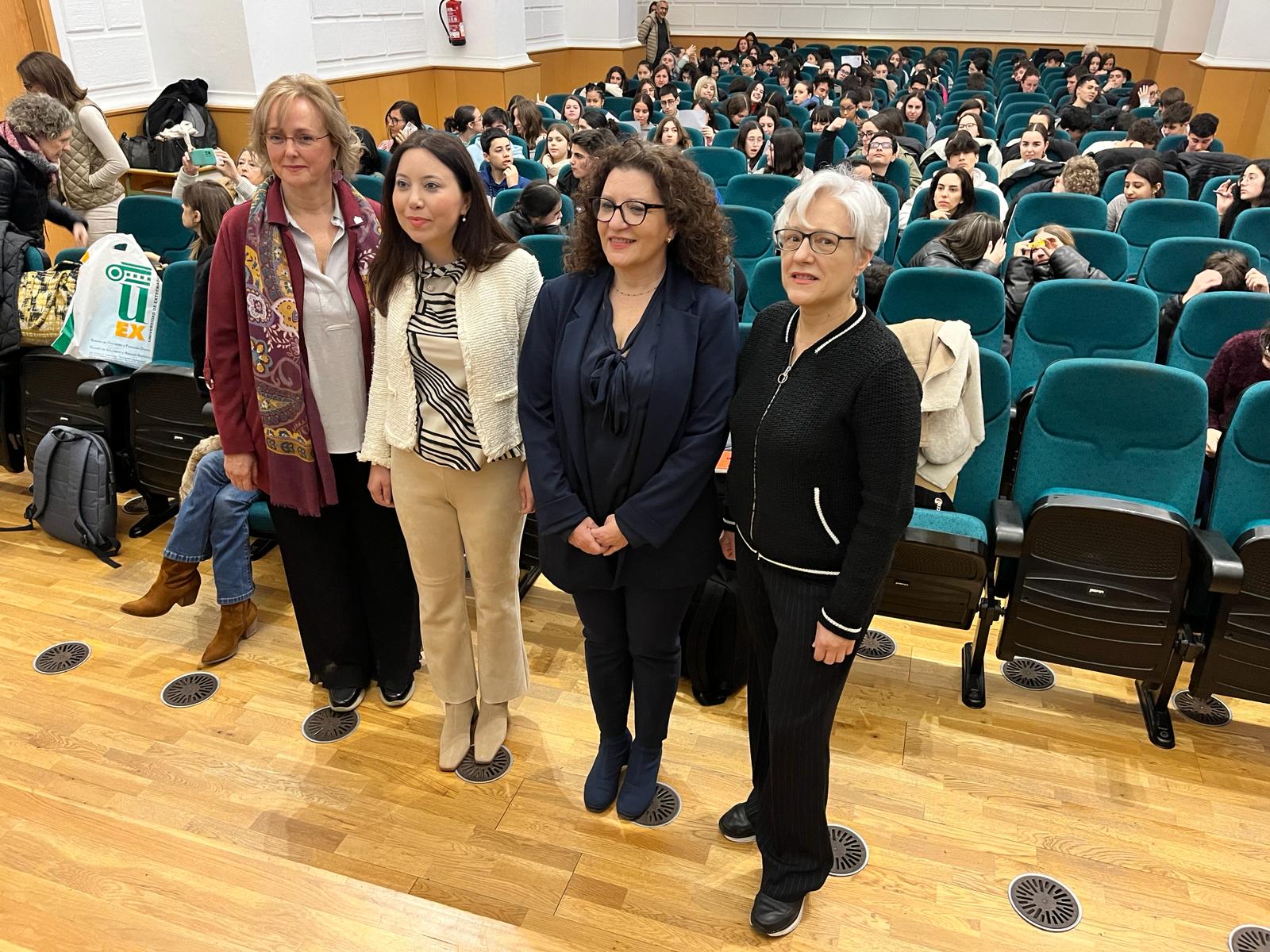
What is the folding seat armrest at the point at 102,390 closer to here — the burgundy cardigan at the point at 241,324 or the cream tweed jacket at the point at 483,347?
the burgundy cardigan at the point at 241,324

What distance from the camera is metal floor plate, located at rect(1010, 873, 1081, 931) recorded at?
1.90m

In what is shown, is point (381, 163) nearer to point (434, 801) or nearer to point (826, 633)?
point (434, 801)

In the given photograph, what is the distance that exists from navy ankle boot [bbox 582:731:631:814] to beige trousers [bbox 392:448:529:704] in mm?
293

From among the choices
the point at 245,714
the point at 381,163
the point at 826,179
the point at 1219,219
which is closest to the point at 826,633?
the point at 826,179

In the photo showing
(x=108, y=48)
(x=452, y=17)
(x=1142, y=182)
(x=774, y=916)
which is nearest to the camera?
(x=774, y=916)

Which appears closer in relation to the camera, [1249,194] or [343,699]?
[343,699]

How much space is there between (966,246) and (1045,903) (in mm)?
2430

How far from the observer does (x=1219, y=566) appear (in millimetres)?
2160

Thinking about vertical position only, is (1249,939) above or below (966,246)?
below

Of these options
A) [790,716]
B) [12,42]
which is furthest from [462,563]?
[12,42]

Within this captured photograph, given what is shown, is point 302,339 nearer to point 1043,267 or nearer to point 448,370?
point 448,370

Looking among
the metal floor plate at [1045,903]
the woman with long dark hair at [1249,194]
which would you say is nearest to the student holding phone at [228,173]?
the metal floor plate at [1045,903]

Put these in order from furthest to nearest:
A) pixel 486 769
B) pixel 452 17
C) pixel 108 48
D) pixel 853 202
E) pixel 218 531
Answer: pixel 452 17 < pixel 108 48 < pixel 218 531 < pixel 486 769 < pixel 853 202

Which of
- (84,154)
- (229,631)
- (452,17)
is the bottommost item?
(229,631)
